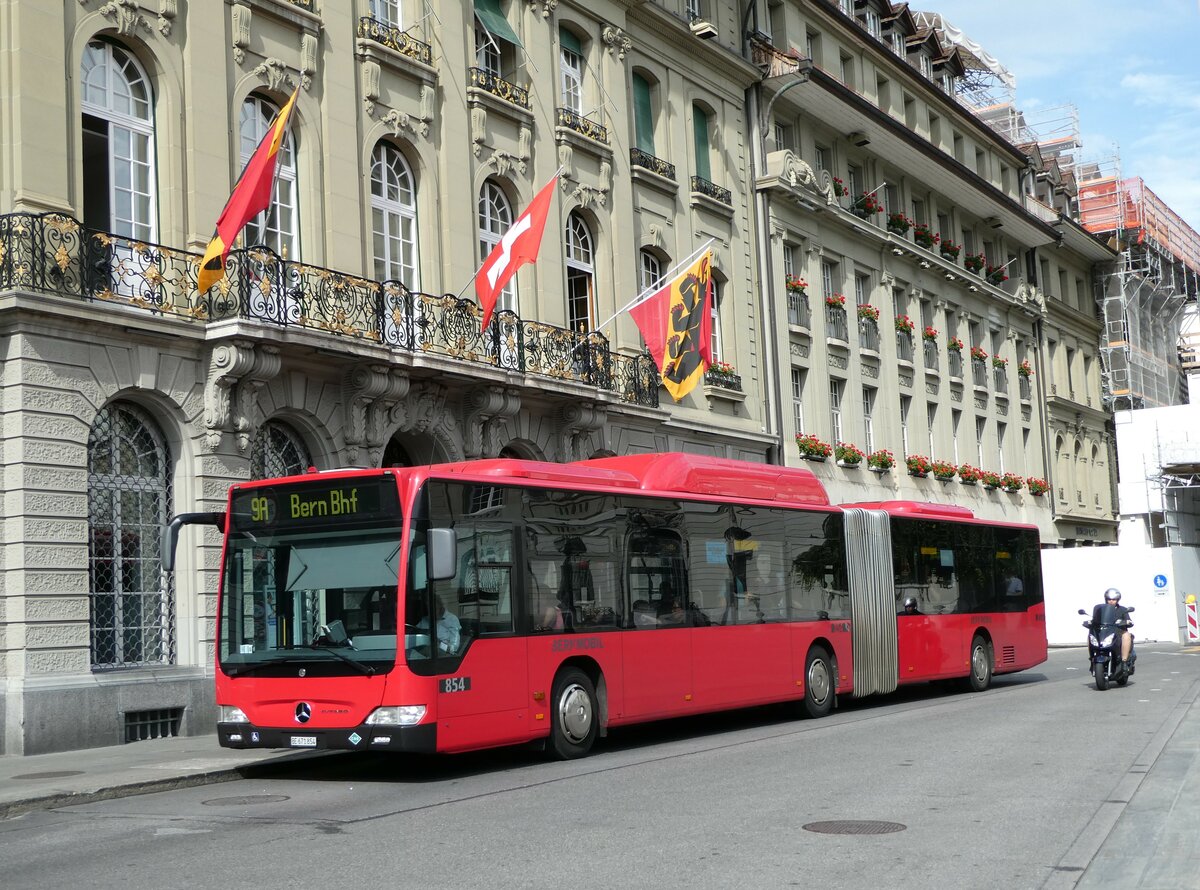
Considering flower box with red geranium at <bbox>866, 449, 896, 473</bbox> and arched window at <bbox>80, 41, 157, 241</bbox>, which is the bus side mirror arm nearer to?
arched window at <bbox>80, 41, 157, 241</bbox>

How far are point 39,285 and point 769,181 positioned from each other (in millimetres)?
20239

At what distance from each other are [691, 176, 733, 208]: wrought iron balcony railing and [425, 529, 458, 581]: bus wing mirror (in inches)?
773

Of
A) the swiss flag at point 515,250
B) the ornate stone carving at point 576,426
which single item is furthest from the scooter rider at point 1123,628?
the swiss flag at point 515,250

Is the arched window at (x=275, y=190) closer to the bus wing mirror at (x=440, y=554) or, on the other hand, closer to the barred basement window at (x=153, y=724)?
the barred basement window at (x=153, y=724)

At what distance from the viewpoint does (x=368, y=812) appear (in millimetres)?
10805

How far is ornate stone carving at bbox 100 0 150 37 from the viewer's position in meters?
18.0

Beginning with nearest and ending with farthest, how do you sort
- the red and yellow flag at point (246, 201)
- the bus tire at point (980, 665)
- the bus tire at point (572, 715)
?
the bus tire at point (572, 715) < the red and yellow flag at point (246, 201) < the bus tire at point (980, 665)

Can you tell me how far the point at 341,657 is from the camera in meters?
13.0

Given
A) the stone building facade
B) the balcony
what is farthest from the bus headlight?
the balcony

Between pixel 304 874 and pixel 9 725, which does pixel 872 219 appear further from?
pixel 304 874

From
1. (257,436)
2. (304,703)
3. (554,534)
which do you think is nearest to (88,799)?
(304,703)

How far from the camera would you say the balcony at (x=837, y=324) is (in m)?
36.5

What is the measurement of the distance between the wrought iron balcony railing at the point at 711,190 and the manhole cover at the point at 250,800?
21.1m

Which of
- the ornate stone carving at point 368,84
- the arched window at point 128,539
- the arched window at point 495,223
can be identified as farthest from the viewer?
the arched window at point 495,223
